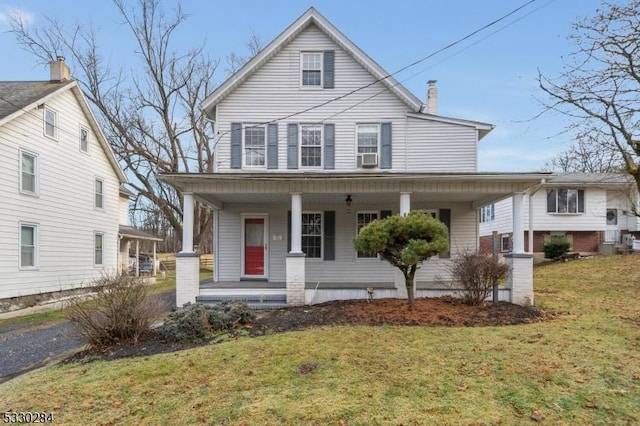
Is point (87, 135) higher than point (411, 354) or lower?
higher

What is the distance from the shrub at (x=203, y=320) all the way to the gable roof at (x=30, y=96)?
31.4 ft

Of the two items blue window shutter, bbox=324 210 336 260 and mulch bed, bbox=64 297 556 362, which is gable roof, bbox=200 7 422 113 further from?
mulch bed, bbox=64 297 556 362

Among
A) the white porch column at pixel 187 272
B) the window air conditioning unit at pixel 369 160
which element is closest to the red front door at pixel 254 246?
the white porch column at pixel 187 272

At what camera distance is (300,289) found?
9.77 m

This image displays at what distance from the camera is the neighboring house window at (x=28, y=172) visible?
1290 cm

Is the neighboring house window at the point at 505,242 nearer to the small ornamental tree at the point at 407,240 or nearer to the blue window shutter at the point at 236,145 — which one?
the small ornamental tree at the point at 407,240

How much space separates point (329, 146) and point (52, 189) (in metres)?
10.3

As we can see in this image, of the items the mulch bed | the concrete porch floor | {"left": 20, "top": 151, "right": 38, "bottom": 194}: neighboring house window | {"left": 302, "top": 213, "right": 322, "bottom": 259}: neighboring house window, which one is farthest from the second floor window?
{"left": 20, "top": 151, "right": 38, "bottom": 194}: neighboring house window

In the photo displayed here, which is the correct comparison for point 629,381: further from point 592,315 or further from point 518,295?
point 518,295

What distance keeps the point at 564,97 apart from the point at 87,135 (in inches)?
691

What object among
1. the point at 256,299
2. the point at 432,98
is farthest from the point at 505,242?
the point at 256,299

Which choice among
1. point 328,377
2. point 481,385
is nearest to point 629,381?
point 481,385

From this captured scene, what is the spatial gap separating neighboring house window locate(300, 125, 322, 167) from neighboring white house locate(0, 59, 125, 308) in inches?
265

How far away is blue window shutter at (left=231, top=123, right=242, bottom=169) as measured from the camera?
12.3 m
